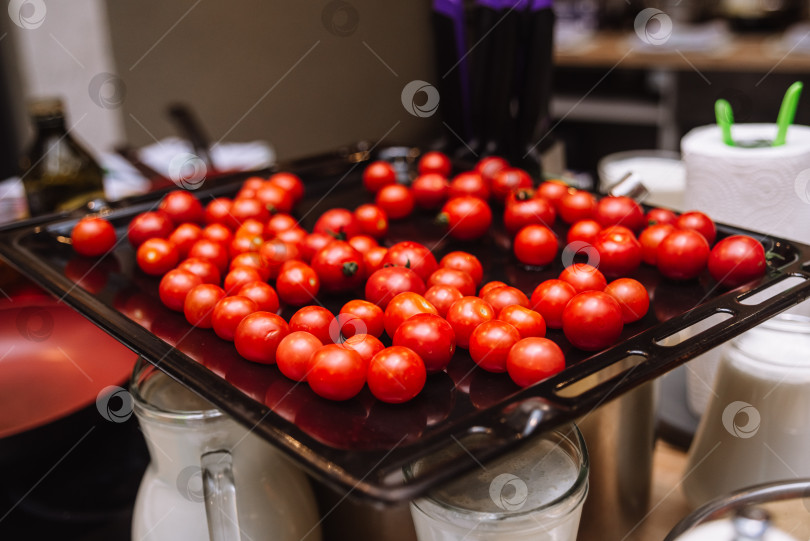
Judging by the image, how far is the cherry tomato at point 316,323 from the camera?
0.78 m

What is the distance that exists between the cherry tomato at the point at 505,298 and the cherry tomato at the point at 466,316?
3 centimetres

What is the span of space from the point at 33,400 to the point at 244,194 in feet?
1.44

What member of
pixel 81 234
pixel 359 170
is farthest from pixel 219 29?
pixel 81 234

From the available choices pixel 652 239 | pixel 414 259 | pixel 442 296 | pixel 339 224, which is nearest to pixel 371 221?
pixel 339 224

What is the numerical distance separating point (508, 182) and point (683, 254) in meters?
0.36

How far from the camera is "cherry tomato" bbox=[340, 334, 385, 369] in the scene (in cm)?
72

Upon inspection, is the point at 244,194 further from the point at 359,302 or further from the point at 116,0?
the point at 116,0

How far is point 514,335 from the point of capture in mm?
726

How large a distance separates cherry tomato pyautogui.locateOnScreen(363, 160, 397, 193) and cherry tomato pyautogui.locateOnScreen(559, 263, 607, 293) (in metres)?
0.47

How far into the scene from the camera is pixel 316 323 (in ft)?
2.58

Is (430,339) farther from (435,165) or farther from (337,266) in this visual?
(435,165)

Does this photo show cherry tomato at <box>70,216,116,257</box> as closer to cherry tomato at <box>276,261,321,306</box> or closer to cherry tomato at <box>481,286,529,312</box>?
cherry tomato at <box>276,261,321,306</box>

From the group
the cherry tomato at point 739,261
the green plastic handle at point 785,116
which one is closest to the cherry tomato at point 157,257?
the cherry tomato at point 739,261

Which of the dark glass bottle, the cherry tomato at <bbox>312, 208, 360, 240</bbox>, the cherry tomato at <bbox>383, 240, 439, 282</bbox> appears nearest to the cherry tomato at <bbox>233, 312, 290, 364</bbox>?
the cherry tomato at <bbox>383, 240, 439, 282</bbox>
